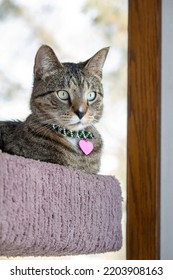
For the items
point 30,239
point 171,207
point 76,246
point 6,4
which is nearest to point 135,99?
point 171,207

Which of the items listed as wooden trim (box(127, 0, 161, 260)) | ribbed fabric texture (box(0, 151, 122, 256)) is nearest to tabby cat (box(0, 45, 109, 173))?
ribbed fabric texture (box(0, 151, 122, 256))

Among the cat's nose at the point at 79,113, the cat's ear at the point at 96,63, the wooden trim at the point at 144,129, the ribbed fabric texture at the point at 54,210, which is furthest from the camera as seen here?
the wooden trim at the point at 144,129

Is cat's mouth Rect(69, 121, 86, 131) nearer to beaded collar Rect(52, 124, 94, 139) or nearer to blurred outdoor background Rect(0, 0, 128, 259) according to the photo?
beaded collar Rect(52, 124, 94, 139)

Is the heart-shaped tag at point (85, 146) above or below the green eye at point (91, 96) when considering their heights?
below

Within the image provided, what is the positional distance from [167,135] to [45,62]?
62cm

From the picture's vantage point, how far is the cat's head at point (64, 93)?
1320mm

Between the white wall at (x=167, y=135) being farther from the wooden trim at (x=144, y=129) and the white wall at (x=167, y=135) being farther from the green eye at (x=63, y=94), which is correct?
the green eye at (x=63, y=94)

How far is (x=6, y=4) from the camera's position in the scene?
1.91 metres

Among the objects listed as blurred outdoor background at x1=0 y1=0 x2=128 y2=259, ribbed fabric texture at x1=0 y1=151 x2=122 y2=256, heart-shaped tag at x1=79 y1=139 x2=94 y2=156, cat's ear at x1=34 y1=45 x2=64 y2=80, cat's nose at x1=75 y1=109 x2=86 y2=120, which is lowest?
ribbed fabric texture at x1=0 y1=151 x2=122 y2=256

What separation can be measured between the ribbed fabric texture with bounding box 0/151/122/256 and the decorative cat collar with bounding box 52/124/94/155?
0.39 feet

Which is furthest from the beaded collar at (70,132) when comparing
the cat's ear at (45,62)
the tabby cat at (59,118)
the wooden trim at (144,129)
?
the wooden trim at (144,129)

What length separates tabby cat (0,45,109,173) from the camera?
132 cm

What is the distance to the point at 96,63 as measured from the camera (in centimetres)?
144

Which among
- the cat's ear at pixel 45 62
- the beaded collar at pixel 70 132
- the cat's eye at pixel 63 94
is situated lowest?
the beaded collar at pixel 70 132
